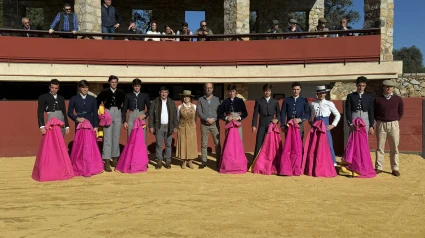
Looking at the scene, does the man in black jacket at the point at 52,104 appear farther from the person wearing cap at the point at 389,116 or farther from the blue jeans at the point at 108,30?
the blue jeans at the point at 108,30

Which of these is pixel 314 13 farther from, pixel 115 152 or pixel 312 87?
pixel 115 152

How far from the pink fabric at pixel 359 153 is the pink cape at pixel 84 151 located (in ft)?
15.8

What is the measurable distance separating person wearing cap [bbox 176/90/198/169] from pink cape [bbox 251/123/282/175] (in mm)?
1413

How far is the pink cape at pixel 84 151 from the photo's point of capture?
271 inches

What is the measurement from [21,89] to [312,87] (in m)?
11.1

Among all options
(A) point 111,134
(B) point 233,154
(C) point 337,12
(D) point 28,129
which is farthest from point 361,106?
(C) point 337,12

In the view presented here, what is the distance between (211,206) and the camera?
494 centimetres

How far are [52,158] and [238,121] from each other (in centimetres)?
357

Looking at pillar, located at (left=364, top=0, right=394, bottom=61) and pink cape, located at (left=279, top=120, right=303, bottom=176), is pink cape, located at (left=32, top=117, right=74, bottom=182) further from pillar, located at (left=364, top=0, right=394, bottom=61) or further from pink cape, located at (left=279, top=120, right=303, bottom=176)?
pillar, located at (left=364, top=0, right=394, bottom=61)

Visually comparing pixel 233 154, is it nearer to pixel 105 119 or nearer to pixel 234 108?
pixel 234 108

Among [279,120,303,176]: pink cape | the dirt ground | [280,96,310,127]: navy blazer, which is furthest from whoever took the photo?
[280,96,310,127]: navy blazer

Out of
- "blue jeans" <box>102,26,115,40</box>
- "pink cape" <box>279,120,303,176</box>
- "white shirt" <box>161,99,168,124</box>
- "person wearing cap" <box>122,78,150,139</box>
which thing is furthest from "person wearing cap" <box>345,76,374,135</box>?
→ "blue jeans" <box>102,26,115,40</box>

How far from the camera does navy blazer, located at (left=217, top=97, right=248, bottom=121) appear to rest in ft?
24.7

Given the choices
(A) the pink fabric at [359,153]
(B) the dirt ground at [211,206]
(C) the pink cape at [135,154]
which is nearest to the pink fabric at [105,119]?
(C) the pink cape at [135,154]
